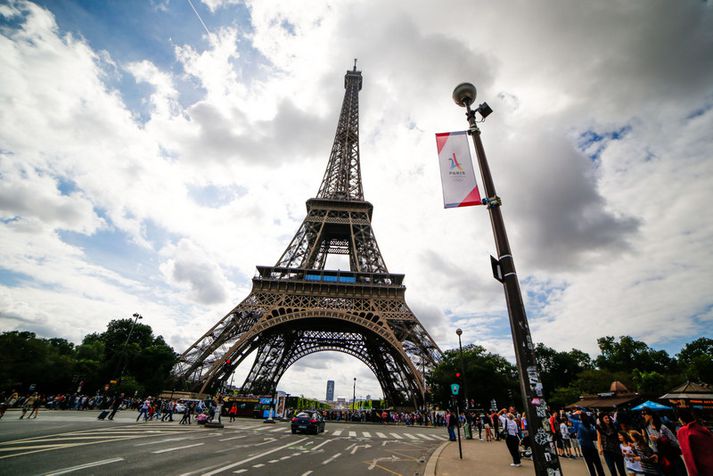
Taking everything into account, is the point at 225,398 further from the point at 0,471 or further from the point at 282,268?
the point at 0,471

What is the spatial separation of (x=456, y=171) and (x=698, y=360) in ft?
205

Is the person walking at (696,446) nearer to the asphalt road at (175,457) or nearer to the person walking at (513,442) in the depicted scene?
the person walking at (513,442)

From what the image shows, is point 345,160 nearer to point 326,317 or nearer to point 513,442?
point 326,317

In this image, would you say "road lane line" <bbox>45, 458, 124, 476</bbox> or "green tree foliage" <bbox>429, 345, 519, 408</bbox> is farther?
"green tree foliage" <bbox>429, 345, 519, 408</bbox>

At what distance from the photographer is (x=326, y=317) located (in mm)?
32219

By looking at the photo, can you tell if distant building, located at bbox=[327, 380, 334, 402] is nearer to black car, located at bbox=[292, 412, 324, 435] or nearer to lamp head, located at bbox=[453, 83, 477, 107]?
black car, located at bbox=[292, 412, 324, 435]

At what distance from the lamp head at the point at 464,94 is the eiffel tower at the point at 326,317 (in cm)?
2693

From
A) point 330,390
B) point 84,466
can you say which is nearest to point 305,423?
point 84,466

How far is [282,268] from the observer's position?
36.5 meters

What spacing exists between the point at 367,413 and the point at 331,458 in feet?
106

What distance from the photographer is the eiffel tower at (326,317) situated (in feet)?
98.7

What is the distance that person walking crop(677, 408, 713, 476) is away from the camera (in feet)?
A: 14.0

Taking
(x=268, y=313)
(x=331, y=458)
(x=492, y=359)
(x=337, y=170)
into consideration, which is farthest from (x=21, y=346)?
(x=492, y=359)

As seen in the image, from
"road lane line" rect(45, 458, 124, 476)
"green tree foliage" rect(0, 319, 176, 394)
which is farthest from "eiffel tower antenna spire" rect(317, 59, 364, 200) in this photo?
"road lane line" rect(45, 458, 124, 476)
